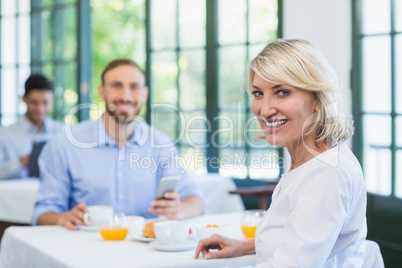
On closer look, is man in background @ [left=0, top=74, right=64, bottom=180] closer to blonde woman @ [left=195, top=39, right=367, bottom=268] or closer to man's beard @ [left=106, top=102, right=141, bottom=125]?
man's beard @ [left=106, top=102, right=141, bottom=125]

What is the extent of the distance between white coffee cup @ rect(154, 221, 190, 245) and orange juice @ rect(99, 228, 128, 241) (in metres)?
0.18

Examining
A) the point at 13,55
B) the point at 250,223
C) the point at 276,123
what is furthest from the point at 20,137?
the point at 276,123

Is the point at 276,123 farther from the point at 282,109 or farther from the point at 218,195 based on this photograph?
the point at 218,195

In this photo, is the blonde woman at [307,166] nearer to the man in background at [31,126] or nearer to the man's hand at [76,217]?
the man's hand at [76,217]

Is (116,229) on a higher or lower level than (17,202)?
higher

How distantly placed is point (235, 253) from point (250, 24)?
2.76 meters

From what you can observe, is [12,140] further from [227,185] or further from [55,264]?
[55,264]

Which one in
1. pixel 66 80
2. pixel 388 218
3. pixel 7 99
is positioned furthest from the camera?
pixel 7 99

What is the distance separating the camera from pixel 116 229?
2.01 meters

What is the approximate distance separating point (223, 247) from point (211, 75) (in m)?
2.77

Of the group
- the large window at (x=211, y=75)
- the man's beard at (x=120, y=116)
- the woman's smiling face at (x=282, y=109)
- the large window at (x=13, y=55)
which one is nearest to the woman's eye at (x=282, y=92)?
the woman's smiling face at (x=282, y=109)

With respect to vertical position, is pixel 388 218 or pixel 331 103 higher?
pixel 331 103

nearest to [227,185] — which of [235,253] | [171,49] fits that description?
[171,49]

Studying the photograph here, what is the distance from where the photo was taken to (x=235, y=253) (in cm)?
179
